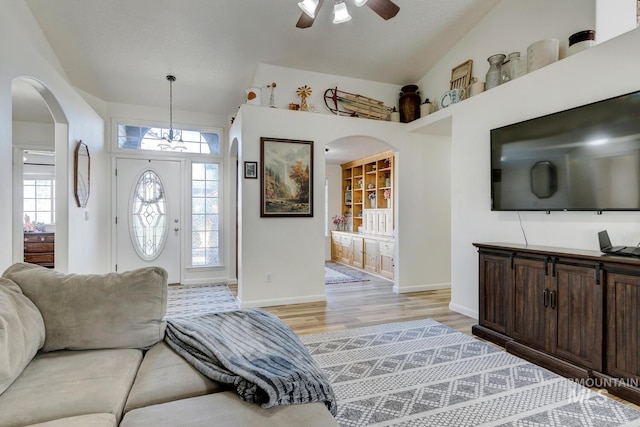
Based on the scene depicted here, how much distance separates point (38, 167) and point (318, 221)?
593 centimetres

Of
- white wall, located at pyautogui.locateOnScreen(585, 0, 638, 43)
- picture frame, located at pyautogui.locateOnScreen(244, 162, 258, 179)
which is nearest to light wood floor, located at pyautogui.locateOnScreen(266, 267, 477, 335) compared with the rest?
picture frame, located at pyautogui.locateOnScreen(244, 162, 258, 179)

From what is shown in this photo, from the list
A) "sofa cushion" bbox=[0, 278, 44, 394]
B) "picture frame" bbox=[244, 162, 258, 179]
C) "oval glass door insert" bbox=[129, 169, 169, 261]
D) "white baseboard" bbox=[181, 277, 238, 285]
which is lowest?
"white baseboard" bbox=[181, 277, 238, 285]

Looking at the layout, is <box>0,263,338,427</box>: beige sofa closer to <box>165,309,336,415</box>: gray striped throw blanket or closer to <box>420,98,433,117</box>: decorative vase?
<box>165,309,336,415</box>: gray striped throw blanket

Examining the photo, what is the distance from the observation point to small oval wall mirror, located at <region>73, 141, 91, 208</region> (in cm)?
358

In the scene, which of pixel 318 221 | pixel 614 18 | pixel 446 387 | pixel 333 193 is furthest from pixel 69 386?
pixel 333 193

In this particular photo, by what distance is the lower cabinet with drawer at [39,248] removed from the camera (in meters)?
5.69

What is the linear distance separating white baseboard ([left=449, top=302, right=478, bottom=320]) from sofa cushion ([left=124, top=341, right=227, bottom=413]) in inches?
125

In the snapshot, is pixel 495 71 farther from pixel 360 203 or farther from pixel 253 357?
pixel 360 203

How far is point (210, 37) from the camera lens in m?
3.61

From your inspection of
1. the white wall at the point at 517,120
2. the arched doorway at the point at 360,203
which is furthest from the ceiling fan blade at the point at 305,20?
the arched doorway at the point at 360,203

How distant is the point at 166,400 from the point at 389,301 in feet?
11.3

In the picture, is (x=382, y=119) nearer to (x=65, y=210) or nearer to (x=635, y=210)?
(x=635, y=210)

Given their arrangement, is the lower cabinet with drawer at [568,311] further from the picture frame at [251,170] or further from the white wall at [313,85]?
the white wall at [313,85]

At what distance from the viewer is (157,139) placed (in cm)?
526
